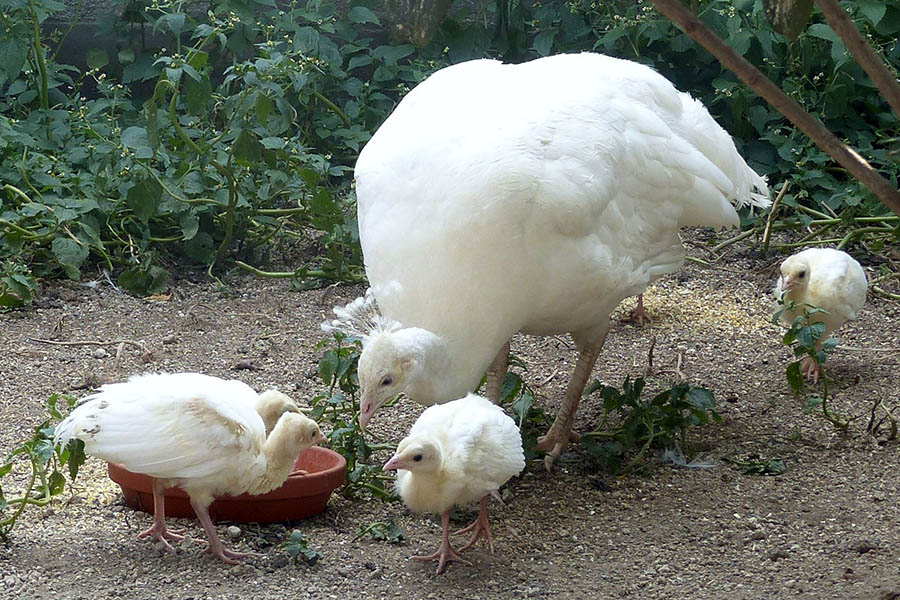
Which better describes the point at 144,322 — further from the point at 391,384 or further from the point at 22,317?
the point at 391,384

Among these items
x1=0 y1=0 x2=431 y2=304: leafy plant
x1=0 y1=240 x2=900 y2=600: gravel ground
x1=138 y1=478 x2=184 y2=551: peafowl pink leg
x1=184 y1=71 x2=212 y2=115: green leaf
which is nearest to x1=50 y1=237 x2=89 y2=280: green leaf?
x1=0 y1=0 x2=431 y2=304: leafy plant

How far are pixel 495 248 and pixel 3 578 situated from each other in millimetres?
1682

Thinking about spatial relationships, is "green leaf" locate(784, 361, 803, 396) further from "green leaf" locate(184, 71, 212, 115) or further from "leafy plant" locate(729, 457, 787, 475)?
"green leaf" locate(184, 71, 212, 115)

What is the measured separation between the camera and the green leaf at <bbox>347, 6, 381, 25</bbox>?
7.00 meters

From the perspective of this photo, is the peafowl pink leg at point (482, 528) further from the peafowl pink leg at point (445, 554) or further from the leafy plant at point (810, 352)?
the leafy plant at point (810, 352)

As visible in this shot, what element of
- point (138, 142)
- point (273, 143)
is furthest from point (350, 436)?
point (138, 142)

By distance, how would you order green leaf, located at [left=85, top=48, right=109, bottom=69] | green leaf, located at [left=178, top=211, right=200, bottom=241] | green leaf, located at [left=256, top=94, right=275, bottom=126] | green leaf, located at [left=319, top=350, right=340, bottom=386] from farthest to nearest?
green leaf, located at [left=85, top=48, right=109, bottom=69] → green leaf, located at [left=178, top=211, right=200, bottom=241] → green leaf, located at [left=256, top=94, right=275, bottom=126] → green leaf, located at [left=319, top=350, right=340, bottom=386]

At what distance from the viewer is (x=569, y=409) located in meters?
4.30

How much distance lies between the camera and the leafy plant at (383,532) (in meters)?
3.51

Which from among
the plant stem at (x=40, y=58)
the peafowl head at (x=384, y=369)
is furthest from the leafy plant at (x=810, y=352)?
the plant stem at (x=40, y=58)

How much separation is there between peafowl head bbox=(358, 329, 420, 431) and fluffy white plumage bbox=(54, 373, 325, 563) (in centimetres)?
20

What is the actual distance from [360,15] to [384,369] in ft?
13.3

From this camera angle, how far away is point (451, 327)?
3.61 meters

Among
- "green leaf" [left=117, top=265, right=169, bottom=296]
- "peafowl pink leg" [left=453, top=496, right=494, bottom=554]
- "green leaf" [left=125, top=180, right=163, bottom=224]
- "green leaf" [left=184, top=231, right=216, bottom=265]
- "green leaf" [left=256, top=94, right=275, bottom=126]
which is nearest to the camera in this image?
"peafowl pink leg" [left=453, top=496, right=494, bottom=554]
